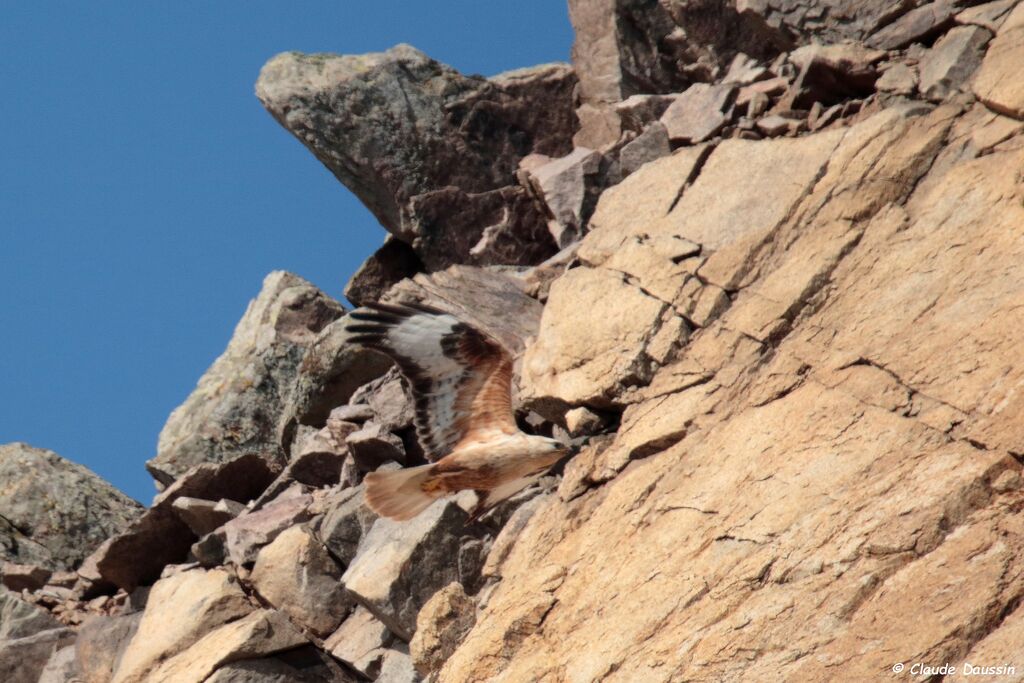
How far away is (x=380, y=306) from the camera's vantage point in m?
12.1

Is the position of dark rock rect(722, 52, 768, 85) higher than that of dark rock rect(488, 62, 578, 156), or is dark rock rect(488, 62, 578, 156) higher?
dark rock rect(488, 62, 578, 156)

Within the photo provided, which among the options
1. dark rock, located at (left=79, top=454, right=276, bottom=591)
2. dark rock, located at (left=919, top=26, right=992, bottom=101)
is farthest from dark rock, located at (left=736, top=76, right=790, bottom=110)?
dark rock, located at (left=79, top=454, right=276, bottom=591)

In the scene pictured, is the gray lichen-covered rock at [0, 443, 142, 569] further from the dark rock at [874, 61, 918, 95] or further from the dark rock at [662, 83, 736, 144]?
the dark rock at [874, 61, 918, 95]

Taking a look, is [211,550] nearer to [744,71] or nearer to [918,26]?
[744,71]

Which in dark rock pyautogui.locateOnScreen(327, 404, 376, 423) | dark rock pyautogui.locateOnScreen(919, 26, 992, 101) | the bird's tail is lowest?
the bird's tail

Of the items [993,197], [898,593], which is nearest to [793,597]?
[898,593]

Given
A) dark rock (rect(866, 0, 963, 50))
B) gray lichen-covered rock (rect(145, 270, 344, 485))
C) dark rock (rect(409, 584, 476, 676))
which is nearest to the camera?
dark rock (rect(409, 584, 476, 676))

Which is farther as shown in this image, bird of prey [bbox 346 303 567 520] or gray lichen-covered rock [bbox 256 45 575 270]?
gray lichen-covered rock [bbox 256 45 575 270]

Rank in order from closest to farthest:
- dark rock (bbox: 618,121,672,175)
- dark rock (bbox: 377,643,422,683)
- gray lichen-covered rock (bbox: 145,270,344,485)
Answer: dark rock (bbox: 377,643,422,683) < dark rock (bbox: 618,121,672,175) < gray lichen-covered rock (bbox: 145,270,344,485)

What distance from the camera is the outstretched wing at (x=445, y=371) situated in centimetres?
1189

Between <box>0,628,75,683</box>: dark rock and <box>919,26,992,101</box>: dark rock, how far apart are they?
10400 millimetres

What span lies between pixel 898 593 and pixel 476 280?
749 cm

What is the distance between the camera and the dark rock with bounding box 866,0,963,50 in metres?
13.0

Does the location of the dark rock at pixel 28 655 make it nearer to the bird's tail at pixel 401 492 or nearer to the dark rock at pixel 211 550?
the dark rock at pixel 211 550
